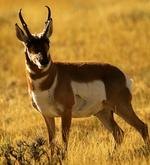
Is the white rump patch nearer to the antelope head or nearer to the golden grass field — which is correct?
the golden grass field

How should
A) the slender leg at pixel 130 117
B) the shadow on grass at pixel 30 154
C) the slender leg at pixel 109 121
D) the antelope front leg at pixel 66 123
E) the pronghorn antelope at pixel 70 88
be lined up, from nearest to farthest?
the shadow on grass at pixel 30 154, the pronghorn antelope at pixel 70 88, the antelope front leg at pixel 66 123, the slender leg at pixel 130 117, the slender leg at pixel 109 121

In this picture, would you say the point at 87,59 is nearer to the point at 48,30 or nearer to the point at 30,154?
the point at 48,30

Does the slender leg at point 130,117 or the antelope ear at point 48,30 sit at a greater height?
the antelope ear at point 48,30

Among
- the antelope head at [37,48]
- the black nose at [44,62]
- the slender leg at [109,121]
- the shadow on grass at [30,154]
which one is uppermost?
the antelope head at [37,48]

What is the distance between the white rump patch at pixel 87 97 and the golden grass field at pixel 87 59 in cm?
44

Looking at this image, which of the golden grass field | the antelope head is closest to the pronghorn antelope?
the antelope head

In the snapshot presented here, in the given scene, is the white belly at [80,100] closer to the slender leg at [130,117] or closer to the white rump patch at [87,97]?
the white rump patch at [87,97]

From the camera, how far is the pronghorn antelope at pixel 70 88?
33.5 feet

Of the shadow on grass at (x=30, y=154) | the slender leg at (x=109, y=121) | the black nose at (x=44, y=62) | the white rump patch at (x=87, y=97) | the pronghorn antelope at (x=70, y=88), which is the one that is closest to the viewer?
the shadow on grass at (x=30, y=154)

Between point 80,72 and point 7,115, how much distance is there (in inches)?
129

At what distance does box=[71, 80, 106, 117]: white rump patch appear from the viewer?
10633mm

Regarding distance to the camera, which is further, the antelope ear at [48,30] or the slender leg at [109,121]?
the slender leg at [109,121]

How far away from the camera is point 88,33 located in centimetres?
2419

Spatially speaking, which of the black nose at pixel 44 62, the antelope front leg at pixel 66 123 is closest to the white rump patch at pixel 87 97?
the antelope front leg at pixel 66 123
